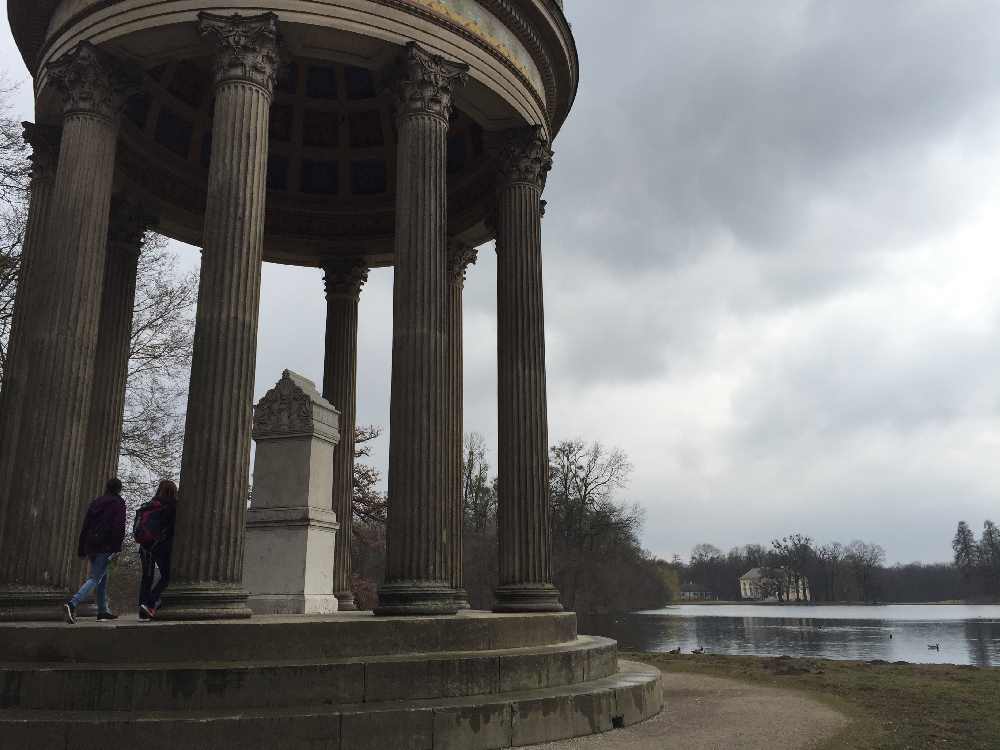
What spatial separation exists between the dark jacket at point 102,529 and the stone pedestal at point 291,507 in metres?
3.79

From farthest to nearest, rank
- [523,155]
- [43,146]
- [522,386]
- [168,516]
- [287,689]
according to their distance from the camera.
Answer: [523,155] < [43,146] < [522,386] < [168,516] < [287,689]

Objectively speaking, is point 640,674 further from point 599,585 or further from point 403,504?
point 599,585

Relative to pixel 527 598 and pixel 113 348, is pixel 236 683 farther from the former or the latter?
pixel 113 348

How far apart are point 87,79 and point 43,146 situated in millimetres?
3415

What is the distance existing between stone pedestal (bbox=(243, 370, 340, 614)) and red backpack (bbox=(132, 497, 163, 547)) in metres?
3.11

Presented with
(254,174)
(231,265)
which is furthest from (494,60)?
(231,265)

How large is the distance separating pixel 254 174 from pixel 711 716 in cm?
1246

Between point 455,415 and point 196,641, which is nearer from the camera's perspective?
point 196,641

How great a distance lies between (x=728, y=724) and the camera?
12.1m

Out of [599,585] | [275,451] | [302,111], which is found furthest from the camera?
[599,585]

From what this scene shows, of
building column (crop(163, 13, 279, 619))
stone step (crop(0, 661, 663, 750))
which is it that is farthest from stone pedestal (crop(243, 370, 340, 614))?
stone step (crop(0, 661, 663, 750))

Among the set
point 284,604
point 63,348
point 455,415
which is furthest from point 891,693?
point 63,348

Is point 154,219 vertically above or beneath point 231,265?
above

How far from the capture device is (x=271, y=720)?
9.05 meters
